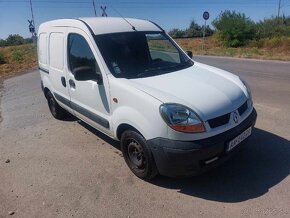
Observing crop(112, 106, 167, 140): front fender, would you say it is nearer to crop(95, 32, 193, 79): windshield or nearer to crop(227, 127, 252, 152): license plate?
crop(95, 32, 193, 79): windshield

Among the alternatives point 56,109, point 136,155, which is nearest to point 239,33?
point 56,109

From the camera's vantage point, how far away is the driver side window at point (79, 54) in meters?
4.58

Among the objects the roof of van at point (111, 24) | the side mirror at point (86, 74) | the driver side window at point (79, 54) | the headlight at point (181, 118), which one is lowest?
the headlight at point (181, 118)

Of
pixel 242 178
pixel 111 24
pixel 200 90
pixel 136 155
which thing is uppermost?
pixel 111 24

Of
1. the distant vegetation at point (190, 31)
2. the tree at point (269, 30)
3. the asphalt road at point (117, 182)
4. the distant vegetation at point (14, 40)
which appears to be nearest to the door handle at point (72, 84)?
the asphalt road at point (117, 182)

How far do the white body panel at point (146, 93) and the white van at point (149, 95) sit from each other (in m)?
0.01

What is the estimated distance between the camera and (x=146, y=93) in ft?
12.3

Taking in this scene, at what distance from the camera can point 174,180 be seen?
13.5 ft

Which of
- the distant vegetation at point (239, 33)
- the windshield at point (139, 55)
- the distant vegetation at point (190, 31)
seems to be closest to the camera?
the windshield at point (139, 55)

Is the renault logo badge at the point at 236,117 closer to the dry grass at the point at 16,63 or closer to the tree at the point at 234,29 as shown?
the dry grass at the point at 16,63

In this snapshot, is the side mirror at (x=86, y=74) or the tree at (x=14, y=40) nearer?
the side mirror at (x=86, y=74)

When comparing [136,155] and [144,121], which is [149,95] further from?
[136,155]

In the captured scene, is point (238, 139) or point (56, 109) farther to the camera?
point (56, 109)

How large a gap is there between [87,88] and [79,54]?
22.7 inches
